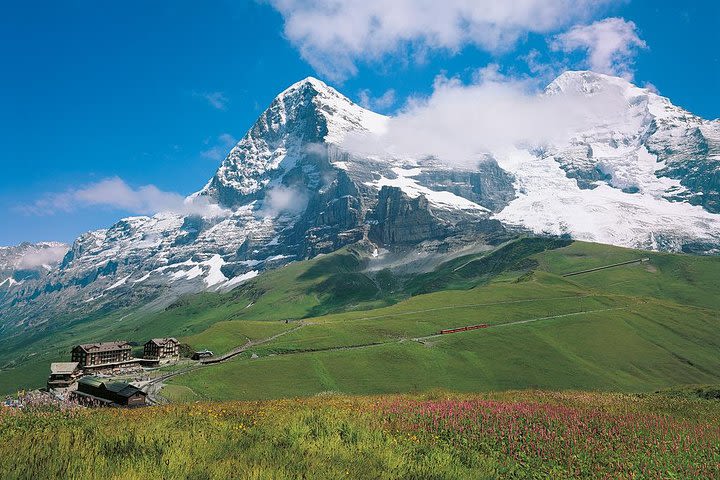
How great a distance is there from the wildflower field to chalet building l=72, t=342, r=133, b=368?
132184 millimetres

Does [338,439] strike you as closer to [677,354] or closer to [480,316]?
[677,354]

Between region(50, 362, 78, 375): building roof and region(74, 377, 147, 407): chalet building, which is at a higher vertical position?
region(74, 377, 147, 407): chalet building

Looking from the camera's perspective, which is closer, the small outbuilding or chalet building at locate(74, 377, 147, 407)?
chalet building at locate(74, 377, 147, 407)

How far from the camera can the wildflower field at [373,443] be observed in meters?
9.28

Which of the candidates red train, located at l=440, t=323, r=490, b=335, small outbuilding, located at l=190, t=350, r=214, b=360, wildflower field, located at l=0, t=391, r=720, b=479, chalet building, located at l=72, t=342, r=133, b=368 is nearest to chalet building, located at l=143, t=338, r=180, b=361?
chalet building, located at l=72, t=342, r=133, b=368

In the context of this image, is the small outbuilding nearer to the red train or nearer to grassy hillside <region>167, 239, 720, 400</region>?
grassy hillside <region>167, 239, 720, 400</region>

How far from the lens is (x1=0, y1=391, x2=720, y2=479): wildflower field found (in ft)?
30.5

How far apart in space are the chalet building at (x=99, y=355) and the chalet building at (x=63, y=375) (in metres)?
5.58

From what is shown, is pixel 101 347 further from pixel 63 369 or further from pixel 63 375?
pixel 63 375

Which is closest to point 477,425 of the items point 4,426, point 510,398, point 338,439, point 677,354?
point 338,439

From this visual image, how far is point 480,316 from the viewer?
162875mm

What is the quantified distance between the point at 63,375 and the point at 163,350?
26.5 metres

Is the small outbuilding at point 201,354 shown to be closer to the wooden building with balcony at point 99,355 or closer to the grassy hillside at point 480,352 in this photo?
the grassy hillside at point 480,352

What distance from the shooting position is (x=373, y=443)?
13.4 metres
